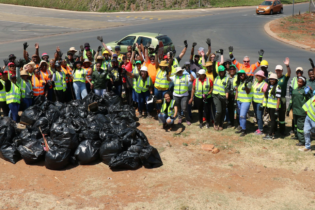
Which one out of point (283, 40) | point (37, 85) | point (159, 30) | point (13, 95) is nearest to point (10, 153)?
point (13, 95)

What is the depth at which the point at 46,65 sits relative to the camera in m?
10.3

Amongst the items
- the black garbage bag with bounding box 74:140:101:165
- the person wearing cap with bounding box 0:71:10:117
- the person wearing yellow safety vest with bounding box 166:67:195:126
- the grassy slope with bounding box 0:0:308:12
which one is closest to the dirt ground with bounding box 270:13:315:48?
the grassy slope with bounding box 0:0:308:12

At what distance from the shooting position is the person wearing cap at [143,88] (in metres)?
10.3

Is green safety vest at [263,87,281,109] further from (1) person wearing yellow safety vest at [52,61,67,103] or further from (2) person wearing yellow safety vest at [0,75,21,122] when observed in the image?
(2) person wearing yellow safety vest at [0,75,21,122]

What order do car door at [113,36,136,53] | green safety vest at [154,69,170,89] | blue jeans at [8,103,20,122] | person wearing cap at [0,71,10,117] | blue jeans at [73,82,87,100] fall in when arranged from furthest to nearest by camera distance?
car door at [113,36,136,53] → blue jeans at [73,82,87,100] → green safety vest at [154,69,170,89] → blue jeans at [8,103,20,122] → person wearing cap at [0,71,10,117]

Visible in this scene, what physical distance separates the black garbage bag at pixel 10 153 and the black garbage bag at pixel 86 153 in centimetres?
145

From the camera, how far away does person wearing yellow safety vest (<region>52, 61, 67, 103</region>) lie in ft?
34.1

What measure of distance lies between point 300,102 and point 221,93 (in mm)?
2067

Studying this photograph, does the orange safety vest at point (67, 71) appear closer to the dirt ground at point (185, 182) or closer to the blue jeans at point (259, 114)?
the dirt ground at point (185, 182)

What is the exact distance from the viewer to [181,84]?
9961mm

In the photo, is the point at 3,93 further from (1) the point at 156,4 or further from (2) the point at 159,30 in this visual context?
(1) the point at 156,4

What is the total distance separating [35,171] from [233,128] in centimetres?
552

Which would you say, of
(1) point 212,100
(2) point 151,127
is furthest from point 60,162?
(1) point 212,100

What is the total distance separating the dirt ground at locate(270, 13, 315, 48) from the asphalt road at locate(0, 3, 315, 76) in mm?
1213
